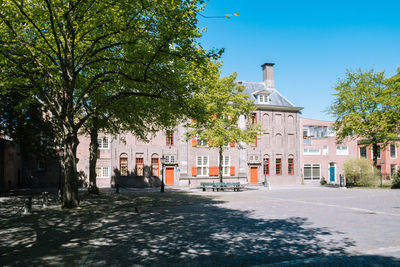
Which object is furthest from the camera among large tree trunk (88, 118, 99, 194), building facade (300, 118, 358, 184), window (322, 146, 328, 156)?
window (322, 146, 328, 156)

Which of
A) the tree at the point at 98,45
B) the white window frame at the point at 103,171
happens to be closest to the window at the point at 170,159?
the white window frame at the point at 103,171

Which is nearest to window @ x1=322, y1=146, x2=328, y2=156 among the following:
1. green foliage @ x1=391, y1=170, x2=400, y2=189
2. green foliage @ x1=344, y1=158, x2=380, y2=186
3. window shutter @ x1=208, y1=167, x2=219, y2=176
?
green foliage @ x1=344, y1=158, x2=380, y2=186

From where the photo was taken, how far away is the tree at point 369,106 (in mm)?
30702

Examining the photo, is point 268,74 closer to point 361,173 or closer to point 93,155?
point 361,173

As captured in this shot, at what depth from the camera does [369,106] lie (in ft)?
105

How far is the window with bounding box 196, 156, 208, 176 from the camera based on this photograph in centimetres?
3672

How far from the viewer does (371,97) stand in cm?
3116

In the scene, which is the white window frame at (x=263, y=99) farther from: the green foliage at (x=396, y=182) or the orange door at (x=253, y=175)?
the green foliage at (x=396, y=182)

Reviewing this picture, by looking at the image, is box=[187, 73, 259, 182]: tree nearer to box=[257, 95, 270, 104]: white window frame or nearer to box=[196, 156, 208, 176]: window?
box=[196, 156, 208, 176]: window

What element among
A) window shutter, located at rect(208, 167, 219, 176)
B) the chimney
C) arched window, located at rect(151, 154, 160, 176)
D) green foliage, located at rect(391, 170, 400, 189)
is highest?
the chimney

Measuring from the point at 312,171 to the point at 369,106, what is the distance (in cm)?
1357

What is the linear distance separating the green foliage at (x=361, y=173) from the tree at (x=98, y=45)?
82.1ft

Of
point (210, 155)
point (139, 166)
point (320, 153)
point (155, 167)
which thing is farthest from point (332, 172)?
point (139, 166)

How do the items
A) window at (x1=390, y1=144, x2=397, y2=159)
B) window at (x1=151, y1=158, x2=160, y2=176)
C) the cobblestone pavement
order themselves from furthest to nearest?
1. window at (x1=390, y1=144, x2=397, y2=159)
2. window at (x1=151, y1=158, x2=160, y2=176)
3. the cobblestone pavement
